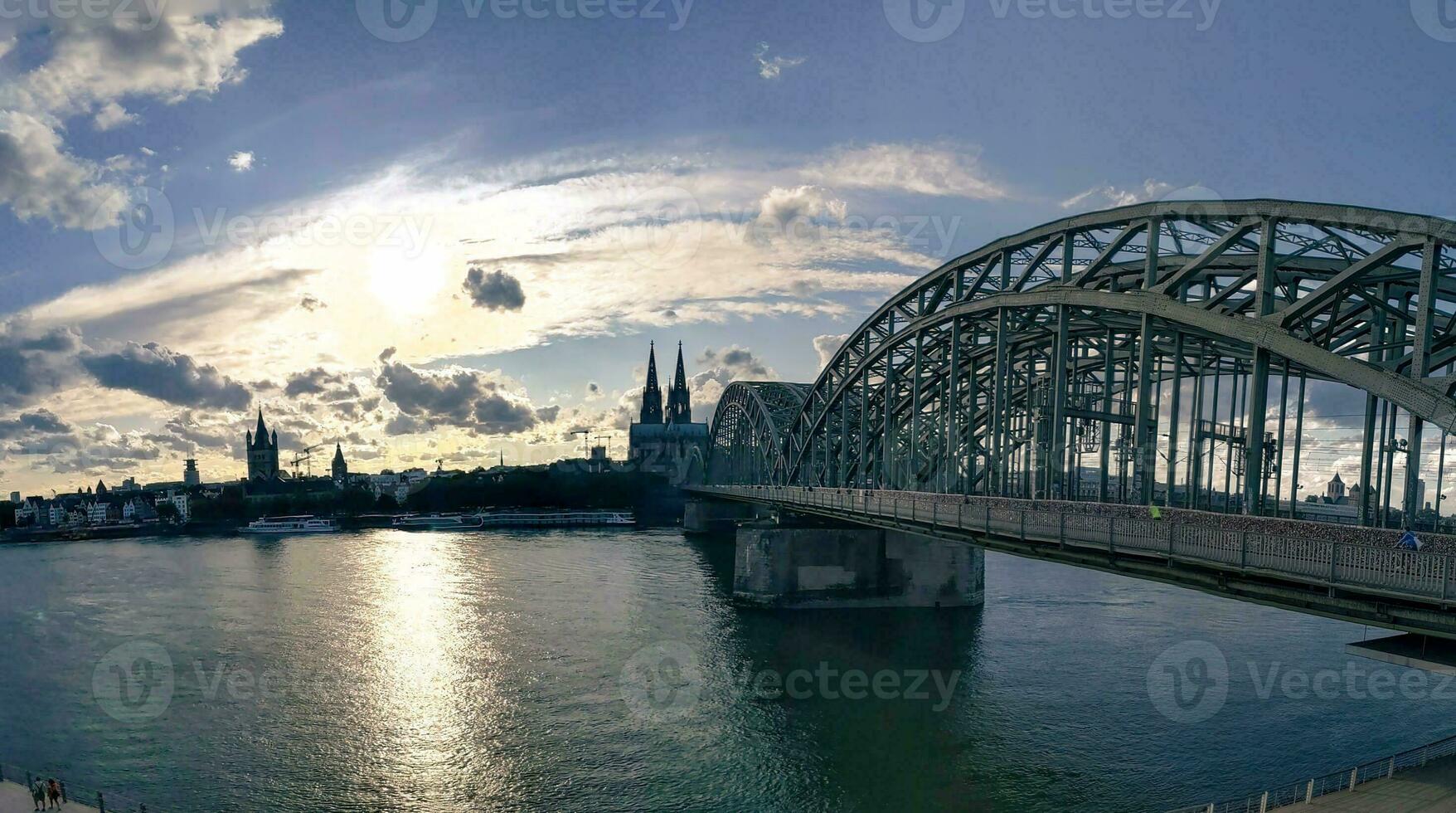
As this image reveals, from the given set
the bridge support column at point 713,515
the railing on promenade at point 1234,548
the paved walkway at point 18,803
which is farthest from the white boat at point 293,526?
the railing on promenade at point 1234,548

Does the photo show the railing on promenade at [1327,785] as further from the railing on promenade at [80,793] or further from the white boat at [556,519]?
the white boat at [556,519]

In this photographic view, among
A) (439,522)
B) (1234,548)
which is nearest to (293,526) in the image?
(439,522)

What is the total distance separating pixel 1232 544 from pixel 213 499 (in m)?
181

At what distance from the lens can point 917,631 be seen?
171 ft

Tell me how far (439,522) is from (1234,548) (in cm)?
13540

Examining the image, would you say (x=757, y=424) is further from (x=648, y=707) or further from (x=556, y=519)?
(x=648, y=707)

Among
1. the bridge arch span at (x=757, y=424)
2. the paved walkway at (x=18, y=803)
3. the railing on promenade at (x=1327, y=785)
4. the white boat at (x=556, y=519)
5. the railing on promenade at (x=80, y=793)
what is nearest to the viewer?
the railing on promenade at (x=1327, y=785)

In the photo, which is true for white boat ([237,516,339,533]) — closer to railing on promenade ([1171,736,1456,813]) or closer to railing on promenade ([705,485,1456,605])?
railing on promenade ([705,485,1456,605])

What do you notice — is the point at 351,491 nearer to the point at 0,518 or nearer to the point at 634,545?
the point at 0,518

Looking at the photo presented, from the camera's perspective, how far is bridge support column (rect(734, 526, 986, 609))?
194ft

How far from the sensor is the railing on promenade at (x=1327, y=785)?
22312 mm

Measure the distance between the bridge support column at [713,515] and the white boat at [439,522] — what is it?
118 feet

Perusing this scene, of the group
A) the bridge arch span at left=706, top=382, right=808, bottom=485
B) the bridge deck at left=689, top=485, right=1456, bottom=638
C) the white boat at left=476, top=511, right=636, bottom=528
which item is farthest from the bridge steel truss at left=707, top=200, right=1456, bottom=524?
the white boat at left=476, top=511, right=636, bottom=528

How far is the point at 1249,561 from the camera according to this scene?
19953mm
